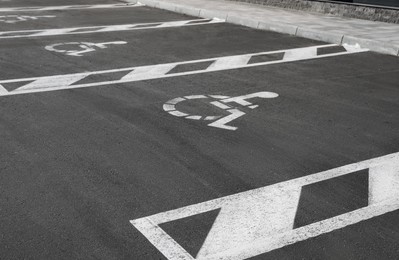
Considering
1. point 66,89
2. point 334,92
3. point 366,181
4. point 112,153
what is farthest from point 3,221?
point 334,92

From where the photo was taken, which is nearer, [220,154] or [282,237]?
[282,237]

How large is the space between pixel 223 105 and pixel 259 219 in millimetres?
2870

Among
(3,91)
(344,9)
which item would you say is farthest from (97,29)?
(344,9)

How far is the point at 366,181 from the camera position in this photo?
4656mm

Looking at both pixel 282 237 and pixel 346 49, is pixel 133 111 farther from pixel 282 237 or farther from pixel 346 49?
pixel 346 49

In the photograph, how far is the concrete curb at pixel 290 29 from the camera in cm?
1026

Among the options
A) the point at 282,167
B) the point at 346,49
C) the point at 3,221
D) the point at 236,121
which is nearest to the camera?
the point at 3,221

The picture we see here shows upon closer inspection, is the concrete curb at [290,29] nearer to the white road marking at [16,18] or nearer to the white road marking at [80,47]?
the white road marking at [80,47]

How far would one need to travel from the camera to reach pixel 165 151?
17.3 ft

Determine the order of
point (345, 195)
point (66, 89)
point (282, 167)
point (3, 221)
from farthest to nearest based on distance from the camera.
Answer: point (66, 89), point (282, 167), point (345, 195), point (3, 221)

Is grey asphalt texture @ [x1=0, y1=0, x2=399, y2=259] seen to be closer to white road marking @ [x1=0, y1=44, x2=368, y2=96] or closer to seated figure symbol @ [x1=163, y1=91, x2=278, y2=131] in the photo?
seated figure symbol @ [x1=163, y1=91, x2=278, y2=131]

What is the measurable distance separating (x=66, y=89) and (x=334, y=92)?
3.63 metres

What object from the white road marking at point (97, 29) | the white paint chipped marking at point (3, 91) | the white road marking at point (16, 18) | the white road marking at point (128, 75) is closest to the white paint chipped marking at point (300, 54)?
the white road marking at point (128, 75)

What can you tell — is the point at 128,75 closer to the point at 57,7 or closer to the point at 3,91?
the point at 3,91
